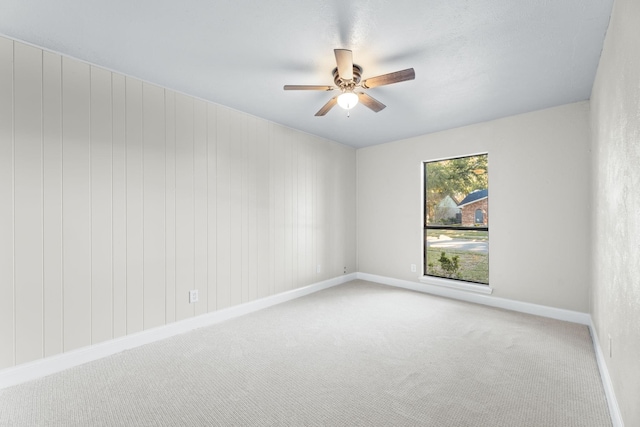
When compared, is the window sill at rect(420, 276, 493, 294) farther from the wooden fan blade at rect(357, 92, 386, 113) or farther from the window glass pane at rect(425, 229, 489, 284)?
the wooden fan blade at rect(357, 92, 386, 113)

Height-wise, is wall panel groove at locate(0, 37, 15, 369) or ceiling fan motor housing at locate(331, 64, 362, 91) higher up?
ceiling fan motor housing at locate(331, 64, 362, 91)

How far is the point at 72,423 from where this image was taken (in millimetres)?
1658

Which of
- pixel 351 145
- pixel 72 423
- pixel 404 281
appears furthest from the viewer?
pixel 351 145

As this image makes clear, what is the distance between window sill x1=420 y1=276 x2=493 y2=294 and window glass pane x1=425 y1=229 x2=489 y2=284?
0.47ft

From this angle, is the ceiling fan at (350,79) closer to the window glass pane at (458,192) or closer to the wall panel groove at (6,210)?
the wall panel groove at (6,210)

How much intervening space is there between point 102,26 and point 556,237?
15.1 feet

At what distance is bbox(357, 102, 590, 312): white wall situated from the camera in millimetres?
3174

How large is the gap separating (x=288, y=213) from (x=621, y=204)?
3264mm

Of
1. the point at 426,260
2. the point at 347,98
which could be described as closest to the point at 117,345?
the point at 347,98

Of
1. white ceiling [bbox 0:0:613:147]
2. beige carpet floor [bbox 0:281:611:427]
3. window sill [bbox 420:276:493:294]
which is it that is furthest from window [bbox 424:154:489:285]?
white ceiling [bbox 0:0:613:147]

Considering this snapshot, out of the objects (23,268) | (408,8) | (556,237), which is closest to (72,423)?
(23,268)

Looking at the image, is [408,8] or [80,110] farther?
[80,110]

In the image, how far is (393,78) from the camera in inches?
84.6

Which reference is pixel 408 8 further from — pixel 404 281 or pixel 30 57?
pixel 404 281
